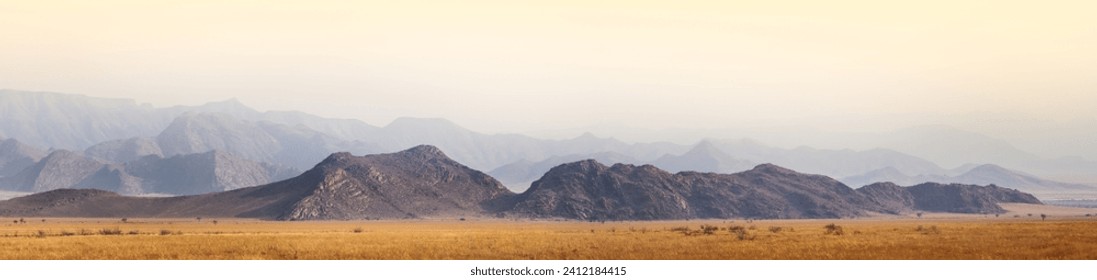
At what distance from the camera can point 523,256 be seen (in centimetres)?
7250

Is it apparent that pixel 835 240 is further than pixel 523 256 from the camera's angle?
Yes

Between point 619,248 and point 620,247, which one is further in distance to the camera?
point 620,247

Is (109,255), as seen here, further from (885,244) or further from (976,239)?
(976,239)

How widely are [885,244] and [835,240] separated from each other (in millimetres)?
5975

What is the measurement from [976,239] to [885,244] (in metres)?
9.09
